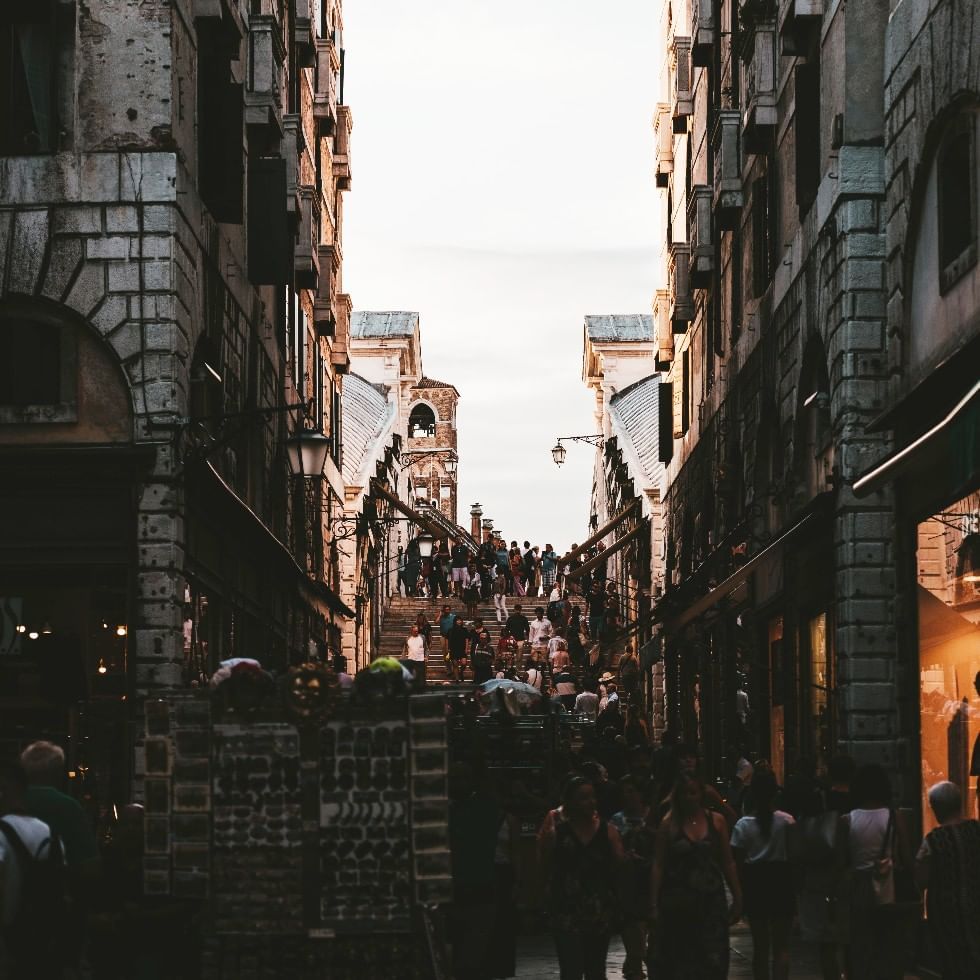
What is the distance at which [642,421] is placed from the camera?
58.2 m

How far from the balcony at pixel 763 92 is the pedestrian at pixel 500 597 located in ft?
88.0

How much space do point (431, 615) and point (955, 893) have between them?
44849mm

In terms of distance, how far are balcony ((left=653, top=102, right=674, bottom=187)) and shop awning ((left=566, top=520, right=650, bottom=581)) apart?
32.3ft

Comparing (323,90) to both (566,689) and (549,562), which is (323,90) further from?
(549,562)

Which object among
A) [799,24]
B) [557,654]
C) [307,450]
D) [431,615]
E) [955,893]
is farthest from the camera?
[431,615]

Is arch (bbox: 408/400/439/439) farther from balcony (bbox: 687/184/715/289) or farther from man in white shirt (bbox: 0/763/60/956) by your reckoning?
man in white shirt (bbox: 0/763/60/956)

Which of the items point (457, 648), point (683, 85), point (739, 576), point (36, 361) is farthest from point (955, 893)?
point (457, 648)

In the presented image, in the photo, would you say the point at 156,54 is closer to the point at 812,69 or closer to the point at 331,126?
the point at 812,69

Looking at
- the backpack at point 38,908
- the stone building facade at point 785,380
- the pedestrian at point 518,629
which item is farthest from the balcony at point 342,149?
the backpack at point 38,908

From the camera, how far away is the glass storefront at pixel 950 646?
15555 mm

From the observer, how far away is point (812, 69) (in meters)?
22.4

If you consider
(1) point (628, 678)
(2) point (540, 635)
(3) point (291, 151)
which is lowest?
(1) point (628, 678)

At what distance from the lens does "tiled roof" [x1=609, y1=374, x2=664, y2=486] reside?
53844mm

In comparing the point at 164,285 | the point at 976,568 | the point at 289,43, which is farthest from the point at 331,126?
the point at 976,568
